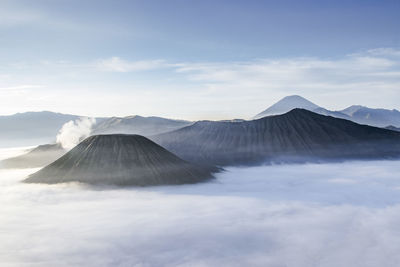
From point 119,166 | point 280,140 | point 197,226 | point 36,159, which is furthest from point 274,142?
point 197,226

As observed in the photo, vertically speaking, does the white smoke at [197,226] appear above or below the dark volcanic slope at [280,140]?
below

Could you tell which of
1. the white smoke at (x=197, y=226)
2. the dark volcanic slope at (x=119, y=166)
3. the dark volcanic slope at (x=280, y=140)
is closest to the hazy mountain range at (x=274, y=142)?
the dark volcanic slope at (x=280, y=140)

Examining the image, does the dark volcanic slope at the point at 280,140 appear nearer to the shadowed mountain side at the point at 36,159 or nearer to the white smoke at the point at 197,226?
the shadowed mountain side at the point at 36,159

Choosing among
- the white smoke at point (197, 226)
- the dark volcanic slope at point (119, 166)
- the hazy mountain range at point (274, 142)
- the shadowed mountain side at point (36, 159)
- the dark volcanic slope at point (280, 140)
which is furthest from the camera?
the dark volcanic slope at point (280, 140)

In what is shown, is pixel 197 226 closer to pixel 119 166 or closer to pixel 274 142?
pixel 119 166

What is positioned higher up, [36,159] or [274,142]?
[274,142]

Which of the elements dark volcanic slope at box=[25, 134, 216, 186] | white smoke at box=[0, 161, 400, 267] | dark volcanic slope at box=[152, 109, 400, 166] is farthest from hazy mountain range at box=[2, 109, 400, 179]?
dark volcanic slope at box=[25, 134, 216, 186]

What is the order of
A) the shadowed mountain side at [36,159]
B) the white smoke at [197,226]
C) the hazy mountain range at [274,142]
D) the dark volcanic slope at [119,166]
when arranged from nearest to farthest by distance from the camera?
the white smoke at [197,226] < the dark volcanic slope at [119,166] < the shadowed mountain side at [36,159] < the hazy mountain range at [274,142]

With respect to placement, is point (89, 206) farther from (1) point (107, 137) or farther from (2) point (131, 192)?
(1) point (107, 137)
